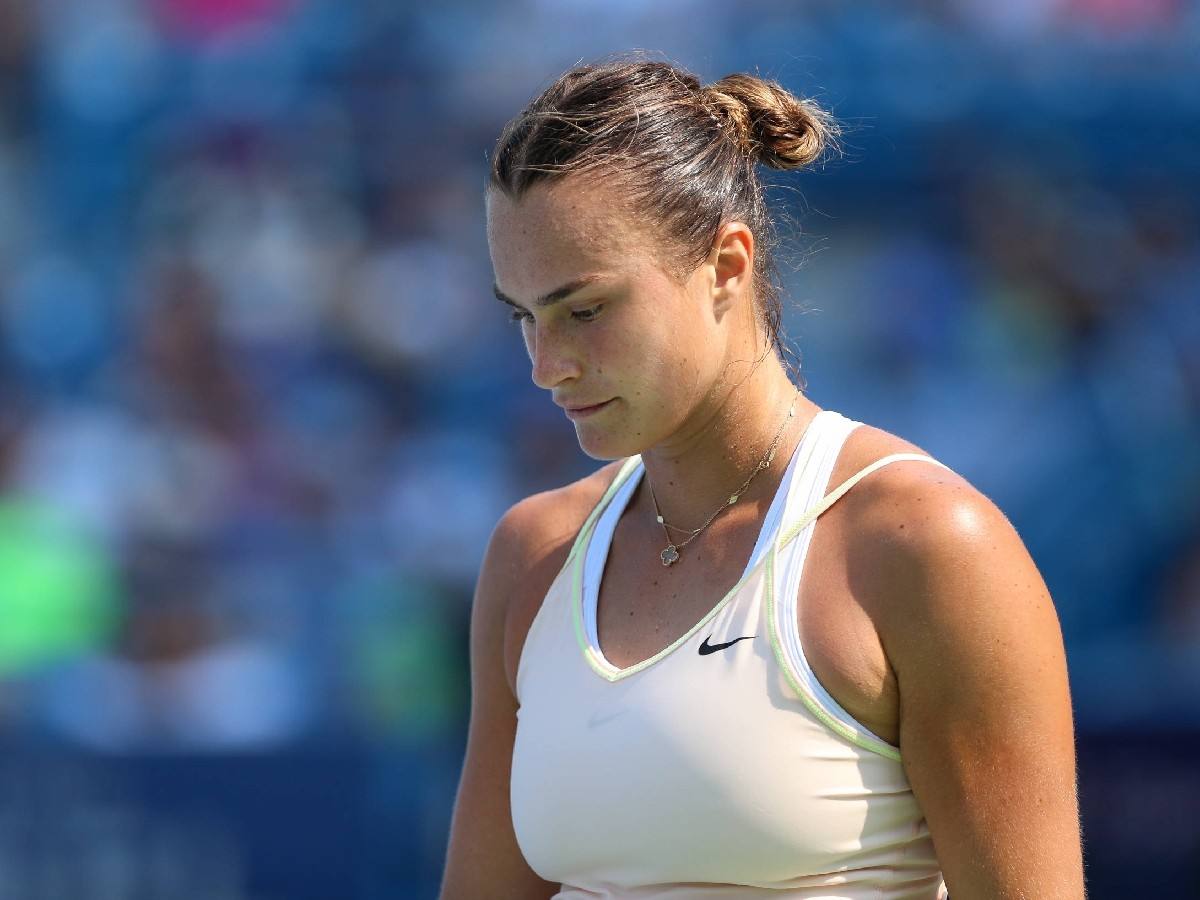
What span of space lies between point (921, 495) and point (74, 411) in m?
5.03

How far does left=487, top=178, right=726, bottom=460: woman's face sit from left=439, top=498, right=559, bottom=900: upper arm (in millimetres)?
327

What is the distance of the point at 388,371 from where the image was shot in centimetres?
636

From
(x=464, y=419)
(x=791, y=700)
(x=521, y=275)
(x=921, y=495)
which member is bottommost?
(x=791, y=700)

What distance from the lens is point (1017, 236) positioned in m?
6.21

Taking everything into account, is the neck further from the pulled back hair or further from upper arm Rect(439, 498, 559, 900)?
upper arm Rect(439, 498, 559, 900)

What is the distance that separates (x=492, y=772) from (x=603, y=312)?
662 millimetres

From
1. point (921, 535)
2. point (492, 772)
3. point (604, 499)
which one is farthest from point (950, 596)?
point (492, 772)

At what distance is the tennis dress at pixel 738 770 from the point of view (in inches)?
66.2

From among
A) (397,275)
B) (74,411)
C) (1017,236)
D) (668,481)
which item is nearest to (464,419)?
(397,275)

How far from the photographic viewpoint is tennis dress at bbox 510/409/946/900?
5.52 ft

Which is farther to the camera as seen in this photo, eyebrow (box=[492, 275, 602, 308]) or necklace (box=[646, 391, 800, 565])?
necklace (box=[646, 391, 800, 565])

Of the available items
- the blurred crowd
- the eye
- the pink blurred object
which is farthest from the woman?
the pink blurred object

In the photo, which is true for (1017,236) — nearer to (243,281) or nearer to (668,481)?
(243,281)

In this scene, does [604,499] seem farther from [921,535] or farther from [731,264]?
[921,535]
